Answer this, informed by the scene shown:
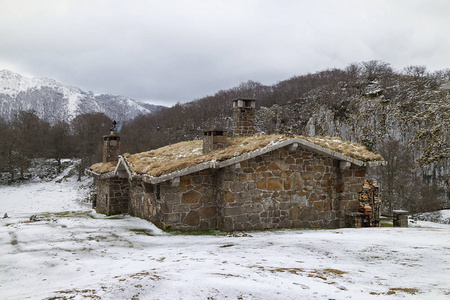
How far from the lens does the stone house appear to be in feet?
29.3

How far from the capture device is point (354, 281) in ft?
14.0

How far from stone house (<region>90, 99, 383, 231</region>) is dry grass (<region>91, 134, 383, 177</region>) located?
0.03 m

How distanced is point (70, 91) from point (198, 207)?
185 m

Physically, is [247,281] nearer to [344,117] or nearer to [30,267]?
[30,267]

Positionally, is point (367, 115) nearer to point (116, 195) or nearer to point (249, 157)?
point (116, 195)

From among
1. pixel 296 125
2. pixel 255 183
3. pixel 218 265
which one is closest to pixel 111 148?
pixel 255 183

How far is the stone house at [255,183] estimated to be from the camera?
29.3 ft

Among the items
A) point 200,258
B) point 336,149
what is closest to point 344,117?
point 336,149

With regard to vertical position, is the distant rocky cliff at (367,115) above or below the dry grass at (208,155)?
above

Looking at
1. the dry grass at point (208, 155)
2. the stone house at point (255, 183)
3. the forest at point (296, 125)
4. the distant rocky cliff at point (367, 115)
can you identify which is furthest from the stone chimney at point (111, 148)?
the distant rocky cliff at point (367, 115)

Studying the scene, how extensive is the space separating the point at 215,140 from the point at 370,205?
17.9 ft

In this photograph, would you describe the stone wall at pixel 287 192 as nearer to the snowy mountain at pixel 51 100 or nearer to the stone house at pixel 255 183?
the stone house at pixel 255 183

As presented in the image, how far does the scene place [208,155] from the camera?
31.0 ft

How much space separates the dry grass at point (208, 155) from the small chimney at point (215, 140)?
0.25 metres
